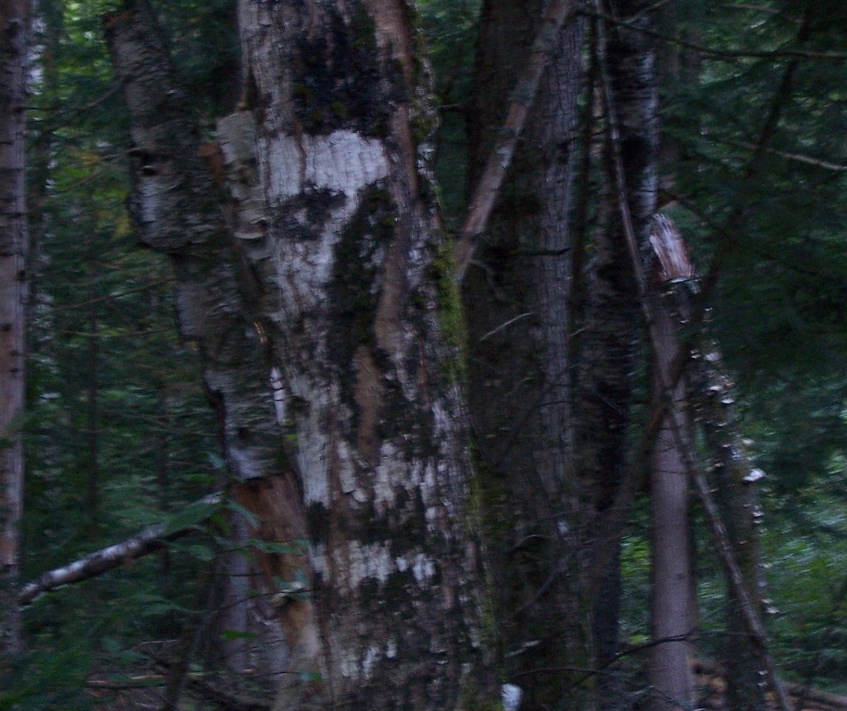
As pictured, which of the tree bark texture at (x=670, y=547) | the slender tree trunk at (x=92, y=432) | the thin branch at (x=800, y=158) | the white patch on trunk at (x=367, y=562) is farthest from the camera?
the slender tree trunk at (x=92, y=432)

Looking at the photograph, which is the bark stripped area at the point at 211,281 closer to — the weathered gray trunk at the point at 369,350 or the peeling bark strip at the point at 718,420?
Result: the weathered gray trunk at the point at 369,350

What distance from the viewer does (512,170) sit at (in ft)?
15.6

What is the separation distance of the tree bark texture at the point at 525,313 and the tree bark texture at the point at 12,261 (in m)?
2.60

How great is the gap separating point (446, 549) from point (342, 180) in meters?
1.01

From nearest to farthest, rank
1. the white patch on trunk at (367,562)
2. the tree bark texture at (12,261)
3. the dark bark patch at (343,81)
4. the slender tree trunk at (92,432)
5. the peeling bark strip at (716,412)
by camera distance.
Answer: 1. the white patch on trunk at (367,562)
2. the dark bark patch at (343,81)
3. the tree bark texture at (12,261)
4. the peeling bark strip at (716,412)
5. the slender tree trunk at (92,432)

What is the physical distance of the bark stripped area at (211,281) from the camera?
152 inches

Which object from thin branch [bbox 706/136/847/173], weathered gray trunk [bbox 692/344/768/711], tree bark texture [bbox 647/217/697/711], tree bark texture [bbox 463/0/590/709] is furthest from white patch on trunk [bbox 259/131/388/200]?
tree bark texture [bbox 647/217/697/711]

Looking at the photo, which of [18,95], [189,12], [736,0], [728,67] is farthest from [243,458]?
[728,67]

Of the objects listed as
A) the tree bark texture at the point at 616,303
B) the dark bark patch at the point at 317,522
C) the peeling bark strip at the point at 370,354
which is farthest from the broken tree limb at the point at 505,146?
the tree bark texture at the point at 616,303

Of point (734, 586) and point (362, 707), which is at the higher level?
point (734, 586)

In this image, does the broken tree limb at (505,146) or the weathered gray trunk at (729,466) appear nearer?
the broken tree limb at (505,146)

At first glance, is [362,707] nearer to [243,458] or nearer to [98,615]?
[243,458]

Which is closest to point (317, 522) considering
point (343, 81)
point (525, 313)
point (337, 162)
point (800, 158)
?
point (337, 162)

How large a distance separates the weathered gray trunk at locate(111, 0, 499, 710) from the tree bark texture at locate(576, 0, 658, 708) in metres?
2.93
